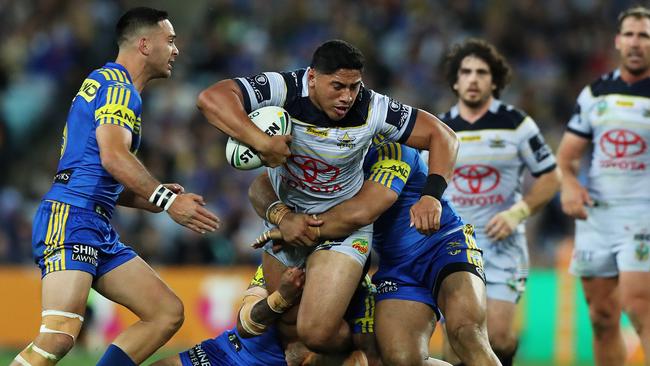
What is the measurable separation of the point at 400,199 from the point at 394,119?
0.67m

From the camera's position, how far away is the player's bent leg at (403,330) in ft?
21.1

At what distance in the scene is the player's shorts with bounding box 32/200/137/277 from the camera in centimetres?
636

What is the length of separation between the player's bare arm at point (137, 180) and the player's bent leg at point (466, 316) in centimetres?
153

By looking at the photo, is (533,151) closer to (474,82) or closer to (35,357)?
(474,82)

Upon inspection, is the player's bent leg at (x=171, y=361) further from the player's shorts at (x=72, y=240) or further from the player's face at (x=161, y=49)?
the player's face at (x=161, y=49)

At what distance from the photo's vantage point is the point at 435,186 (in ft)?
21.3

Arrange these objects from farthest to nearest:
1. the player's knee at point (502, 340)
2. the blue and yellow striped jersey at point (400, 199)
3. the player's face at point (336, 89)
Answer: the player's knee at point (502, 340) < the blue and yellow striped jersey at point (400, 199) < the player's face at point (336, 89)

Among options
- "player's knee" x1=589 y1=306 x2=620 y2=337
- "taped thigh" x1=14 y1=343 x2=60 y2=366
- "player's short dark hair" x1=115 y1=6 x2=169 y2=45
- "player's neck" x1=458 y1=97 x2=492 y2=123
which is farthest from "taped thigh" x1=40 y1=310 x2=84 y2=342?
"player's knee" x1=589 y1=306 x2=620 y2=337

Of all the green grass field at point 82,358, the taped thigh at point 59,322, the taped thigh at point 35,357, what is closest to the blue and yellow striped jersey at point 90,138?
the taped thigh at point 59,322

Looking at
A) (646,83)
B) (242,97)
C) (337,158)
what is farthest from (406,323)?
(646,83)

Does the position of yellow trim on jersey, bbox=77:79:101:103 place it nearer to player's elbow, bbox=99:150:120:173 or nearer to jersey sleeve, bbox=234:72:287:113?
player's elbow, bbox=99:150:120:173

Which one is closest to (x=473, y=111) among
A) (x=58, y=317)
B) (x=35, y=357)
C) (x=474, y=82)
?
(x=474, y=82)

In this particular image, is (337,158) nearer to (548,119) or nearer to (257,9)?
(548,119)

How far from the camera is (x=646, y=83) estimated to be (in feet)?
26.7
